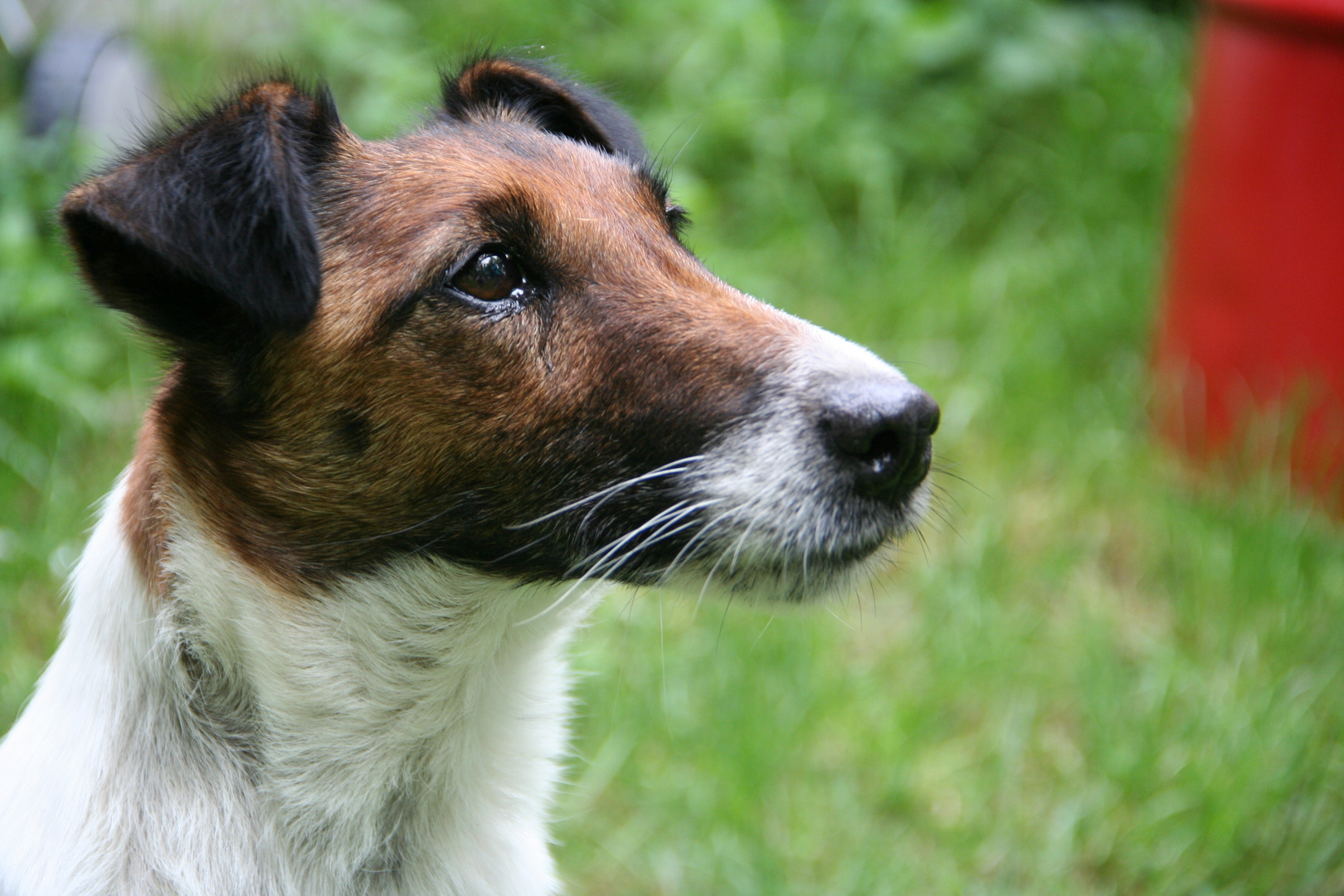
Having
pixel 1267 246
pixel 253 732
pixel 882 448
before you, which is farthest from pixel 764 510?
pixel 1267 246

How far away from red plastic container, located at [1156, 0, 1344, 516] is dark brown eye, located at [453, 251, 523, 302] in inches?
158

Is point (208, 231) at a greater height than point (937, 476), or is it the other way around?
point (208, 231)

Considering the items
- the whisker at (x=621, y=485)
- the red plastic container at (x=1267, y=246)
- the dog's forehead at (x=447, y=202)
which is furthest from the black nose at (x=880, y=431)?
the red plastic container at (x=1267, y=246)

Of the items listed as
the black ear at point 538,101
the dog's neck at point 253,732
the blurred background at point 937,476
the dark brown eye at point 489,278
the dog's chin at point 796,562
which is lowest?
the blurred background at point 937,476

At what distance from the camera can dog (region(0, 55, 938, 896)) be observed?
247 centimetres

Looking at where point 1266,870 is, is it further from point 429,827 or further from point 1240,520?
point 429,827

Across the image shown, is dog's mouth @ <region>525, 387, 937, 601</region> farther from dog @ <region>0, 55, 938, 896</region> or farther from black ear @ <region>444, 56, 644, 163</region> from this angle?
black ear @ <region>444, 56, 644, 163</region>

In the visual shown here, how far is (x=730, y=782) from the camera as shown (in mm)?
4156

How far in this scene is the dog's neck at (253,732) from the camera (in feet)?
8.22

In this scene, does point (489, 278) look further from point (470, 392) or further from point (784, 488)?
point (784, 488)

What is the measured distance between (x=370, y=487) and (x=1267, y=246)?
172 inches

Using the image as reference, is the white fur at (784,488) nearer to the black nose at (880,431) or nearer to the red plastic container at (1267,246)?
the black nose at (880,431)

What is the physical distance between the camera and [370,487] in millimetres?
2576

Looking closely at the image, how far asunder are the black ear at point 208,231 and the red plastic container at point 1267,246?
4362mm
